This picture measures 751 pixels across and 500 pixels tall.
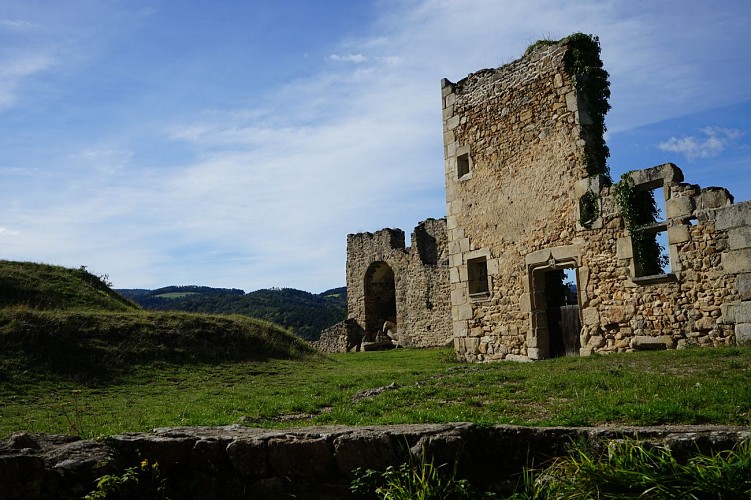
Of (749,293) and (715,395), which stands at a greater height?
(749,293)

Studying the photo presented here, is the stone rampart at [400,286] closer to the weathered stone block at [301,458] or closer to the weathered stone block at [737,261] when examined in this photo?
the weathered stone block at [737,261]

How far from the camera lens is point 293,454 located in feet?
18.6

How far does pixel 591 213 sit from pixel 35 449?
11740mm

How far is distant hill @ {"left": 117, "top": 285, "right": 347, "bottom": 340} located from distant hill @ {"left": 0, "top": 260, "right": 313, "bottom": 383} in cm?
1387

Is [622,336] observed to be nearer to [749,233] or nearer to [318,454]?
[749,233]

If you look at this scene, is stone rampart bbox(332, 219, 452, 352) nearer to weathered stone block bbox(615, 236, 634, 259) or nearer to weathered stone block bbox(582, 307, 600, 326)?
weathered stone block bbox(582, 307, 600, 326)

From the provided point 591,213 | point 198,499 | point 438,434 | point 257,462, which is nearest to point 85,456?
point 198,499

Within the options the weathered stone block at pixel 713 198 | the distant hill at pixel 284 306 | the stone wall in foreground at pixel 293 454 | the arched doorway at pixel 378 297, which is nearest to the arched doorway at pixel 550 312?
the weathered stone block at pixel 713 198

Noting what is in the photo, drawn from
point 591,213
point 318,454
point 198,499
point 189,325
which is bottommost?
point 198,499

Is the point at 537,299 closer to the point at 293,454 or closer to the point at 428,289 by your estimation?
the point at 293,454

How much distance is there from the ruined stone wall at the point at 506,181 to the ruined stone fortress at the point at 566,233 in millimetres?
Result: 31

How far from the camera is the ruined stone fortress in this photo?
39.7 feet

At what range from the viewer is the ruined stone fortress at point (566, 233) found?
12.1 meters

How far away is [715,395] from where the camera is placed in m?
7.38
